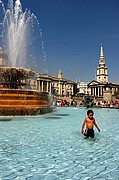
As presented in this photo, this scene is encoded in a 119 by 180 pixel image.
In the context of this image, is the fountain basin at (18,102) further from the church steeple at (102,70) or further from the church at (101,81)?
the church steeple at (102,70)

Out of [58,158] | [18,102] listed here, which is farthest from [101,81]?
[58,158]

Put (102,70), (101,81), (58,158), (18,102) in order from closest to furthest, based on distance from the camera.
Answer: (58,158) < (18,102) < (102,70) < (101,81)

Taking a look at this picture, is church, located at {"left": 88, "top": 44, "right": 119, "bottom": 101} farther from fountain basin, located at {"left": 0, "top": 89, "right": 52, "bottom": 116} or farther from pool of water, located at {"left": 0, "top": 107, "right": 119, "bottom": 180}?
pool of water, located at {"left": 0, "top": 107, "right": 119, "bottom": 180}

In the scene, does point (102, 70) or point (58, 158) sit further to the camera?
point (102, 70)

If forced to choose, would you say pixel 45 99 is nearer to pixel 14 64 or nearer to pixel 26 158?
pixel 14 64

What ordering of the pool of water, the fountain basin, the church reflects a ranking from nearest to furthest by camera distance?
the pool of water, the fountain basin, the church

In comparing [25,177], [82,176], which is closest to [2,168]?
[25,177]

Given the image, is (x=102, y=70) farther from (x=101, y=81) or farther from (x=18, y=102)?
(x=18, y=102)

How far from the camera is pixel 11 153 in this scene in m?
4.97

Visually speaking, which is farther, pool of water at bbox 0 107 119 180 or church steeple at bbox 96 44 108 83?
church steeple at bbox 96 44 108 83

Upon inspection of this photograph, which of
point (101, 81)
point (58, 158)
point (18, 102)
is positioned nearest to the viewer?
point (58, 158)

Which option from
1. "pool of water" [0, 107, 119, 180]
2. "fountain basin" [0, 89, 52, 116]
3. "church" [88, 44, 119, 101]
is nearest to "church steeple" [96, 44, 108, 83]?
"church" [88, 44, 119, 101]

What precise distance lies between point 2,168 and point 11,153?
3.34 ft

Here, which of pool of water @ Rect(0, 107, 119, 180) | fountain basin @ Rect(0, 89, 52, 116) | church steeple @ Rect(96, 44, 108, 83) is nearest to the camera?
pool of water @ Rect(0, 107, 119, 180)
